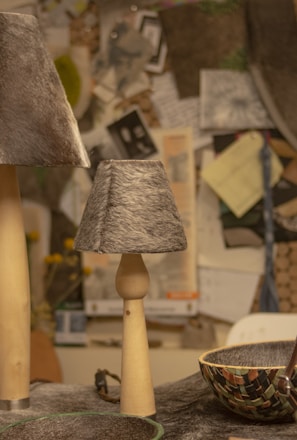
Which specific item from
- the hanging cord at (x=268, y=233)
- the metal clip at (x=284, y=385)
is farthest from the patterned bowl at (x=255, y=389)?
the hanging cord at (x=268, y=233)

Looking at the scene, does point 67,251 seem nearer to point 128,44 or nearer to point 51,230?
point 51,230

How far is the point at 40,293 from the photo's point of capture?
1.83 meters

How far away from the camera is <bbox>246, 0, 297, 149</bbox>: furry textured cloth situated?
162cm

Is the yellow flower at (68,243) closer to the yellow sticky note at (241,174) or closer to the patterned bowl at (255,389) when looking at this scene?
the yellow sticky note at (241,174)

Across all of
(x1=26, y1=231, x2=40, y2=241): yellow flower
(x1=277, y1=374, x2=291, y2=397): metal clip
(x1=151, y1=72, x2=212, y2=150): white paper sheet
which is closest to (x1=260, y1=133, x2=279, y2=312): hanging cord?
(x1=151, y1=72, x2=212, y2=150): white paper sheet

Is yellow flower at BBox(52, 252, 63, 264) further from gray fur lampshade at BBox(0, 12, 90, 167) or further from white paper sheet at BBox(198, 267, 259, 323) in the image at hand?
gray fur lampshade at BBox(0, 12, 90, 167)

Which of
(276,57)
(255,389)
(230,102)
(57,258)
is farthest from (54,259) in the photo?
(255,389)

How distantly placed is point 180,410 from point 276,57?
3.39 feet

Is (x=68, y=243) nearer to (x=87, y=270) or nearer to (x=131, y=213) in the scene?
(x=87, y=270)

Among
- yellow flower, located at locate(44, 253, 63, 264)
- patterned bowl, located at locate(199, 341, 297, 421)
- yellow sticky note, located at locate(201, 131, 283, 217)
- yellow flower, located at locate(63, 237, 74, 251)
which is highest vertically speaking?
yellow sticky note, located at locate(201, 131, 283, 217)

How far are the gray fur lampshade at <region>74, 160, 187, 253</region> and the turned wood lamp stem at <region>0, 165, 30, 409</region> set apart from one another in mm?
121

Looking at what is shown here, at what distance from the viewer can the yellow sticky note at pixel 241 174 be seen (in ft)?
5.52

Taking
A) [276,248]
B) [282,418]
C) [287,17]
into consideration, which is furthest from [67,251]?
[282,418]

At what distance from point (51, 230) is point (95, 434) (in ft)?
3.85
